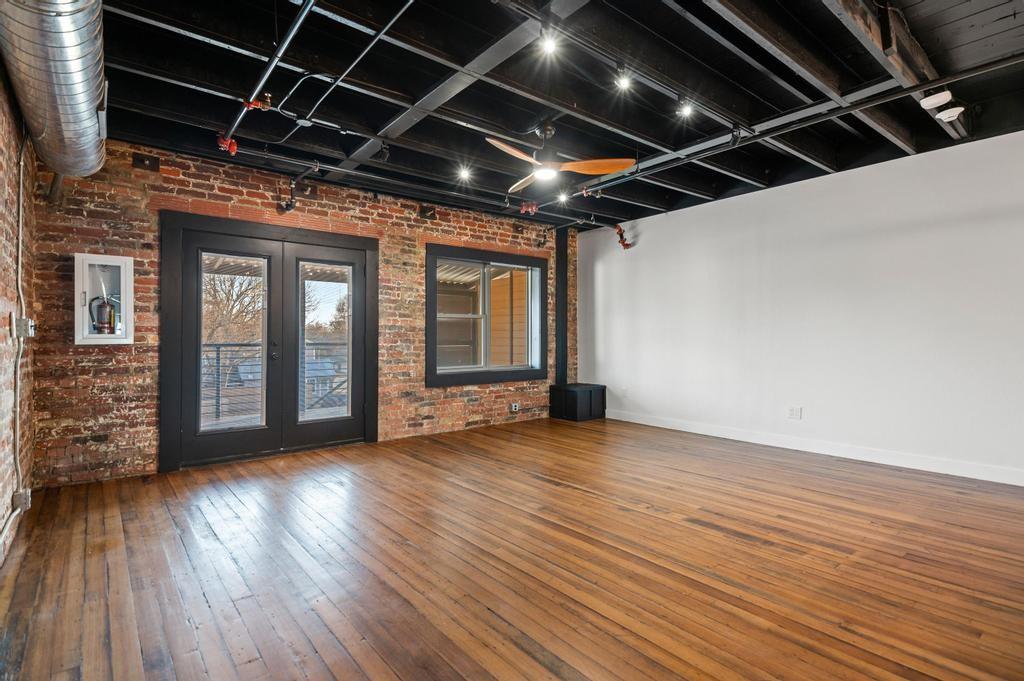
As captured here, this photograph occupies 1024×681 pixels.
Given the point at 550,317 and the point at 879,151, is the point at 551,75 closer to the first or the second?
the point at 879,151

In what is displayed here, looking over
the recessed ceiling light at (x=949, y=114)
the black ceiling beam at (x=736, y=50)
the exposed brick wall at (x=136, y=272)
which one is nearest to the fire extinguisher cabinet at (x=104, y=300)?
the exposed brick wall at (x=136, y=272)

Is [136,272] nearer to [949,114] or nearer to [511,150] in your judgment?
[511,150]

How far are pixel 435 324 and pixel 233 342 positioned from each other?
2.30m

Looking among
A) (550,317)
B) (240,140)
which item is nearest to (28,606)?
(240,140)

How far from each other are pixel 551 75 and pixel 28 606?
4.26 m

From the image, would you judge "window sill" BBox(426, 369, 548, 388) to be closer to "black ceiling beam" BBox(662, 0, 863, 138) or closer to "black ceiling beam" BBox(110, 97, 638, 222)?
"black ceiling beam" BBox(110, 97, 638, 222)

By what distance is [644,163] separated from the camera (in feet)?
16.4

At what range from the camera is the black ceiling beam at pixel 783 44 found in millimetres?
2760

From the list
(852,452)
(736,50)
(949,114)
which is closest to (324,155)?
(736,50)

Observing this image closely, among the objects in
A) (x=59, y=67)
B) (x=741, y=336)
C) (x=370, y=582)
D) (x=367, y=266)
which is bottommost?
(x=370, y=582)

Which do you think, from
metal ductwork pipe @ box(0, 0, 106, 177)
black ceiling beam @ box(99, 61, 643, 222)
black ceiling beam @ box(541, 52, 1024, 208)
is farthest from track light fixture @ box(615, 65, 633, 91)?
metal ductwork pipe @ box(0, 0, 106, 177)

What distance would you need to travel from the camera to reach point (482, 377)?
22.7ft

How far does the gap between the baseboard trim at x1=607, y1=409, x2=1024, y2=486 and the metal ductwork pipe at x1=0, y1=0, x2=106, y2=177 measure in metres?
6.51

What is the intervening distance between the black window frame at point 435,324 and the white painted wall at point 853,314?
1.28 meters
